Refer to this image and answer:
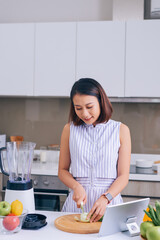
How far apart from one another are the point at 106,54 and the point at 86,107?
137cm

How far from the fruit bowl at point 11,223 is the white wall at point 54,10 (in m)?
2.47

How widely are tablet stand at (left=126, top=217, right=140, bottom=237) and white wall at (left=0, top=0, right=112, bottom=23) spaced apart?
2389 millimetres

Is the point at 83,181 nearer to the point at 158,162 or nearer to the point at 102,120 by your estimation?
the point at 102,120

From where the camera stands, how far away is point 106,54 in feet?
9.32

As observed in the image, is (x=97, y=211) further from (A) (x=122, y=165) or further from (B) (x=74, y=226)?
(A) (x=122, y=165)

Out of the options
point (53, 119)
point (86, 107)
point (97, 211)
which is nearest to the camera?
point (97, 211)

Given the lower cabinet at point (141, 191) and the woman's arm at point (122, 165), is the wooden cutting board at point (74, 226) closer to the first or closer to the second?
the woman's arm at point (122, 165)

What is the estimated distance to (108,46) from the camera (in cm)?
284

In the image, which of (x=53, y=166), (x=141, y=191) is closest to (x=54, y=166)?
(x=53, y=166)

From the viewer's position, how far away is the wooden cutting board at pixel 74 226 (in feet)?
4.23

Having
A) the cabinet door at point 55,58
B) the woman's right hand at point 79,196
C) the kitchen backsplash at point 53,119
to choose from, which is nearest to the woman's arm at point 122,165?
the woman's right hand at point 79,196

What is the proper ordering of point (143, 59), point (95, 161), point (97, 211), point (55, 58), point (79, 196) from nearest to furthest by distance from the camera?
point (97, 211), point (79, 196), point (95, 161), point (143, 59), point (55, 58)

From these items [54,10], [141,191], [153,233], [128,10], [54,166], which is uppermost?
[54,10]

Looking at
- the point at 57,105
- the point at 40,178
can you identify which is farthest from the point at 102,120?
the point at 57,105
